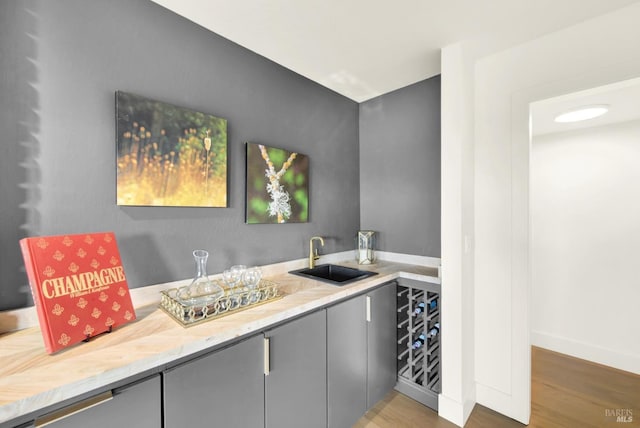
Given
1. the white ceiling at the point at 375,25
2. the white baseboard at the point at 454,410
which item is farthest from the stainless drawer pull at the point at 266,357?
the white ceiling at the point at 375,25

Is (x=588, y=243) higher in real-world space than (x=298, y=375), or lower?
higher

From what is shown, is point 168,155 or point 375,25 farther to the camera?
point 375,25

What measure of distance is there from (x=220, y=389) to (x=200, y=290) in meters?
0.48

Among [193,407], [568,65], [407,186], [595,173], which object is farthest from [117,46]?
[595,173]

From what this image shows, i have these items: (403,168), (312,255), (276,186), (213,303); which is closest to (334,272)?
(312,255)

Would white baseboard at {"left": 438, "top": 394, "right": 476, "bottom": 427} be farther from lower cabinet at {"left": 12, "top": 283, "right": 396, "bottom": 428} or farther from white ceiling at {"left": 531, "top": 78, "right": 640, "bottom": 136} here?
white ceiling at {"left": 531, "top": 78, "right": 640, "bottom": 136}

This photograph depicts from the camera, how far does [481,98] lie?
1.89m

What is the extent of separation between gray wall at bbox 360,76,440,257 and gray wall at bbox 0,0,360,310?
951 millimetres

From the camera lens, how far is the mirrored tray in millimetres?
1069

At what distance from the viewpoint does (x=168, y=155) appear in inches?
54.4

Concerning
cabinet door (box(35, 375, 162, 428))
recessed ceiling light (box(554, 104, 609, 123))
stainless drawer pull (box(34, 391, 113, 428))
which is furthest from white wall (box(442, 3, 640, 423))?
stainless drawer pull (box(34, 391, 113, 428))

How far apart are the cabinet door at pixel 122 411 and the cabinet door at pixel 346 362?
849mm

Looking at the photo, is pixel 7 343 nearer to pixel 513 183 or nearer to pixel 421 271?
pixel 421 271

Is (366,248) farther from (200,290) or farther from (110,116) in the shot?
(110,116)
